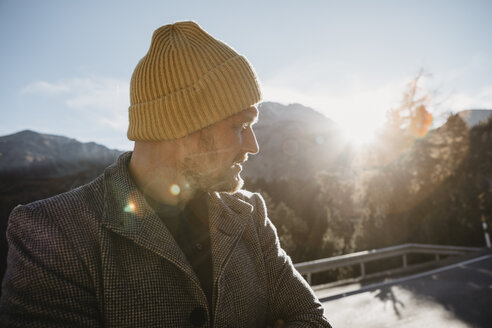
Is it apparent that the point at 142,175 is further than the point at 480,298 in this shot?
No

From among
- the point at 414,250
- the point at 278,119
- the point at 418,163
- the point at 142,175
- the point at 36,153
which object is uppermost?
the point at 278,119

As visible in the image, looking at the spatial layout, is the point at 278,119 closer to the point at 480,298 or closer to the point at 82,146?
the point at 82,146

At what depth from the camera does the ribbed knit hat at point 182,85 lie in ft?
6.26

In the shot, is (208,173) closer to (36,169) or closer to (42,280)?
(42,280)

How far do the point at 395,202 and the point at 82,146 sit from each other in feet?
61.4

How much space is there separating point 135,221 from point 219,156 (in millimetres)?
678

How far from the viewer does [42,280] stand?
1.23 m

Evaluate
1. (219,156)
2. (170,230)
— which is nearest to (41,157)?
(170,230)

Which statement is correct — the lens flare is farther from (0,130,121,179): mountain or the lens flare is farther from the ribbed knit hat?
(0,130,121,179): mountain

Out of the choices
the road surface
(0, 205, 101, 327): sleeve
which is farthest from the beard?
the road surface

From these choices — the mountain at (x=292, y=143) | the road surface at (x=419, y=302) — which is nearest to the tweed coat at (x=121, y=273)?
the road surface at (x=419, y=302)

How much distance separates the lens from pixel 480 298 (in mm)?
4730

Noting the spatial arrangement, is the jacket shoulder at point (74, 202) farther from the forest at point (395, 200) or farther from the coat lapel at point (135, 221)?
the forest at point (395, 200)

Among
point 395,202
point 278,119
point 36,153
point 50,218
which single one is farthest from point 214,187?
point 278,119
